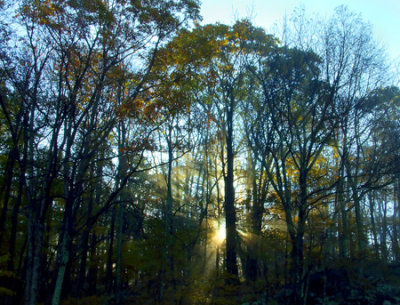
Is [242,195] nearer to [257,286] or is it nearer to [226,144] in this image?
[226,144]

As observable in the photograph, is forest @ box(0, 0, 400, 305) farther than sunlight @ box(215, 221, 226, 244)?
No

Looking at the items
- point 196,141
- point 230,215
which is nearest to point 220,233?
point 230,215

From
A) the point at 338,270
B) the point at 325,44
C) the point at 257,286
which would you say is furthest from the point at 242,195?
the point at 325,44

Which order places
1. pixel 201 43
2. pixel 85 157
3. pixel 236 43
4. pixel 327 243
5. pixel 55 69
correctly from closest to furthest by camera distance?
pixel 85 157 < pixel 55 69 < pixel 201 43 < pixel 327 243 < pixel 236 43

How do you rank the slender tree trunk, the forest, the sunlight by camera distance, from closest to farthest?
the forest → the slender tree trunk → the sunlight

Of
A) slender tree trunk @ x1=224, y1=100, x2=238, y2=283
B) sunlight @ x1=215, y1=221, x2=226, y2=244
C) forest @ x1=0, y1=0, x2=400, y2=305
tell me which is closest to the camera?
forest @ x1=0, y1=0, x2=400, y2=305

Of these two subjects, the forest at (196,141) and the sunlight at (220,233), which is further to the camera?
the sunlight at (220,233)

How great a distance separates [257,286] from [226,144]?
24.1 feet

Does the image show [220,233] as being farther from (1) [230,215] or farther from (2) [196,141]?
(2) [196,141]

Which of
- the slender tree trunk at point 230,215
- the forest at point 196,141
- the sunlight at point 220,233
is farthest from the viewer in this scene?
the sunlight at point 220,233

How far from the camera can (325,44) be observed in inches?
408

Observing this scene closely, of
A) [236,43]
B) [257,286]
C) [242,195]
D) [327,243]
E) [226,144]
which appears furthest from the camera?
[242,195]

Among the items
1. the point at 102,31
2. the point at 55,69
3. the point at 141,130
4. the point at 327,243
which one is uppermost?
the point at 102,31

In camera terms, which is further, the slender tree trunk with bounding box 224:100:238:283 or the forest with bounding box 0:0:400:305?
the slender tree trunk with bounding box 224:100:238:283
